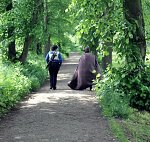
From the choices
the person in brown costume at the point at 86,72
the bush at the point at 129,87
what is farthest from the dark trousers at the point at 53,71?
the bush at the point at 129,87

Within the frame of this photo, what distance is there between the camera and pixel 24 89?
13.8 meters

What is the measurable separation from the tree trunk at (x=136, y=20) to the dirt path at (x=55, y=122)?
2347mm

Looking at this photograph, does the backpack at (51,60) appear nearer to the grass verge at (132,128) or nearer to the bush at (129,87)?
the bush at (129,87)

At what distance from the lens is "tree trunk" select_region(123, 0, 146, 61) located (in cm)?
1231

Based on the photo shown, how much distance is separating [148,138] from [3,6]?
45.4 feet

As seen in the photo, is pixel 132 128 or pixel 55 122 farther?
pixel 55 122

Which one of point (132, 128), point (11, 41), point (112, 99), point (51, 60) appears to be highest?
point (11, 41)

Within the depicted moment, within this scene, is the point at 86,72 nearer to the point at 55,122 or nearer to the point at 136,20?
the point at 136,20

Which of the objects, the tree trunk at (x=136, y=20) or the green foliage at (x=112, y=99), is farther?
the tree trunk at (x=136, y=20)

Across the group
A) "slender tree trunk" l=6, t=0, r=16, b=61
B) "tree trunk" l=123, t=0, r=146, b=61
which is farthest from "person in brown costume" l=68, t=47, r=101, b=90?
"slender tree trunk" l=6, t=0, r=16, b=61

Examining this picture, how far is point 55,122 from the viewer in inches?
361

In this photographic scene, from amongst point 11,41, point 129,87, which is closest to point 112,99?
point 129,87

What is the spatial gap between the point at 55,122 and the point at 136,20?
4.87 m

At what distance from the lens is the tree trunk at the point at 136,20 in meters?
12.3
